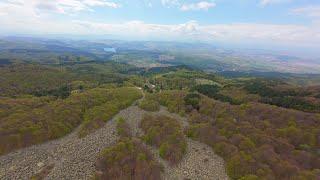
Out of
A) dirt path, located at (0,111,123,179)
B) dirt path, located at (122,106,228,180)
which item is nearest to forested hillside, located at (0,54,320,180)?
dirt path, located at (122,106,228,180)

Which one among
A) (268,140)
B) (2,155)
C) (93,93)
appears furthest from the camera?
(93,93)

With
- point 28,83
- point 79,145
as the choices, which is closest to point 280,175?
point 79,145

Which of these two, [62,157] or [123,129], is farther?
[123,129]

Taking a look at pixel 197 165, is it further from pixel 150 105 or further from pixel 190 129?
pixel 150 105

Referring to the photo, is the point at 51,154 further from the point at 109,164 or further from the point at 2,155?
the point at 109,164

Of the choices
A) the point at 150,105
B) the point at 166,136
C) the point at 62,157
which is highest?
the point at 150,105

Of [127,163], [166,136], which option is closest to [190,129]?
[166,136]

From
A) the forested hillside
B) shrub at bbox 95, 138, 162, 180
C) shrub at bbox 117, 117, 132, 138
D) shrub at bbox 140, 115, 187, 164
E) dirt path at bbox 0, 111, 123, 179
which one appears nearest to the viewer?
shrub at bbox 95, 138, 162, 180

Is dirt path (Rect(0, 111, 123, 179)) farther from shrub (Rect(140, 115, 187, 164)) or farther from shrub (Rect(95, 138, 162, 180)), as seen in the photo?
shrub (Rect(140, 115, 187, 164))
